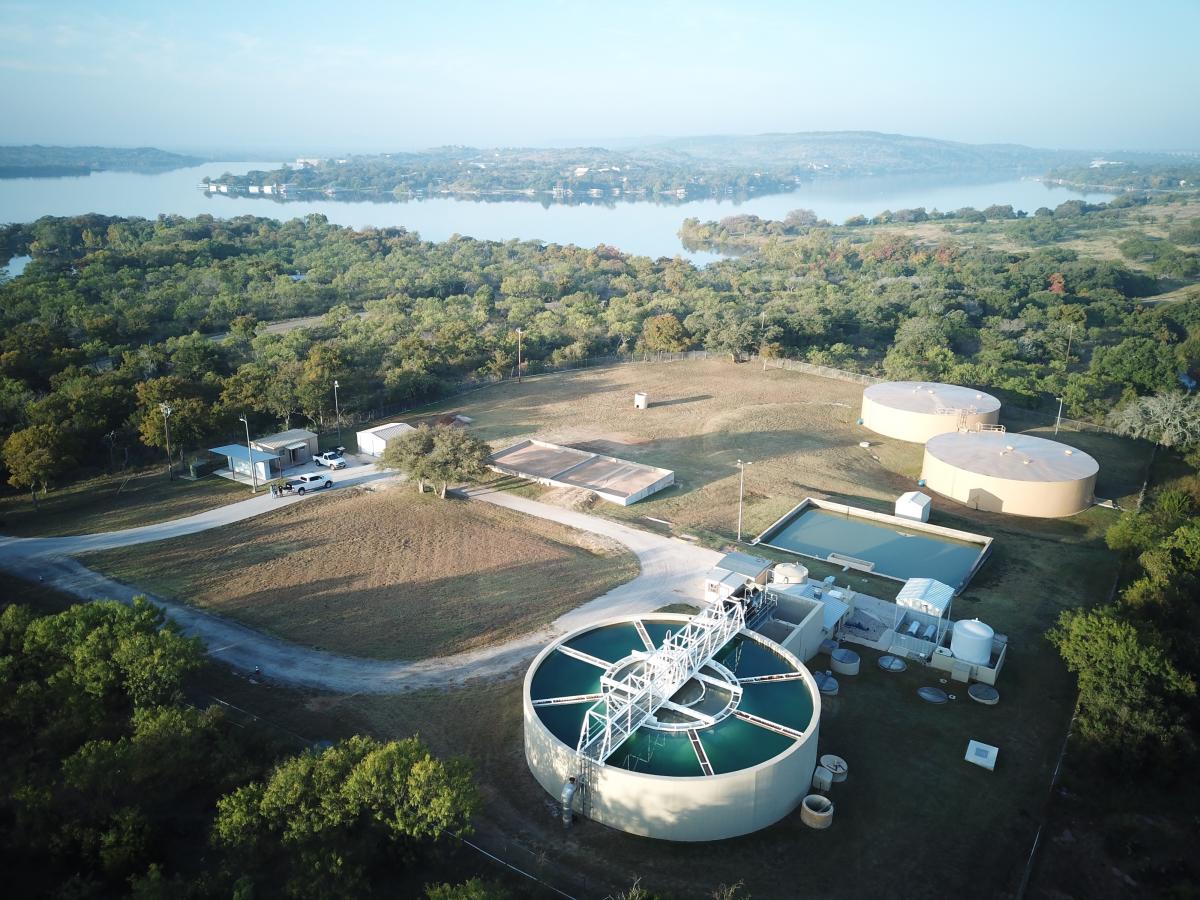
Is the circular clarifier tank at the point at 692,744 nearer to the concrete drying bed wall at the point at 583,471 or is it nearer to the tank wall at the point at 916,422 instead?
the concrete drying bed wall at the point at 583,471

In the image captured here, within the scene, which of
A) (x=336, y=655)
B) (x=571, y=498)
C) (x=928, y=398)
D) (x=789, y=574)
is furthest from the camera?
(x=928, y=398)

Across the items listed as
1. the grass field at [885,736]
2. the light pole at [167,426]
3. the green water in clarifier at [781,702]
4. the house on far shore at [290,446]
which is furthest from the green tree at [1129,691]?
the light pole at [167,426]

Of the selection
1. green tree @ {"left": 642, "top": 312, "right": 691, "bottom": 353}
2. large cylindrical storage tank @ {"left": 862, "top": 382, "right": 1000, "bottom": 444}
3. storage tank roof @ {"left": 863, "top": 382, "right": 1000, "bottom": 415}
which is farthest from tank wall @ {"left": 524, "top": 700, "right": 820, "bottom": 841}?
green tree @ {"left": 642, "top": 312, "right": 691, "bottom": 353}

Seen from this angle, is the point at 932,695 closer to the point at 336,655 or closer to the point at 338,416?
the point at 336,655

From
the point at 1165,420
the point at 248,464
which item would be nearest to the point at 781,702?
the point at 248,464

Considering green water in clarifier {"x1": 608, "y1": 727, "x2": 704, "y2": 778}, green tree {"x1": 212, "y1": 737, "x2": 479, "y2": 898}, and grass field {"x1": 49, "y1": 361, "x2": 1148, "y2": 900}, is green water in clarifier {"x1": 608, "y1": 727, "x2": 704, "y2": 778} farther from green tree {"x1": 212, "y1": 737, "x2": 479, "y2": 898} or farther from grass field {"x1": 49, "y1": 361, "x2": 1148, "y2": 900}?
green tree {"x1": 212, "y1": 737, "x2": 479, "y2": 898}

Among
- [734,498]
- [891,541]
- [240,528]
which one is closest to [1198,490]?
[891,541]

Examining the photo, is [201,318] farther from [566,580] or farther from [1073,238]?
[1073,238]
